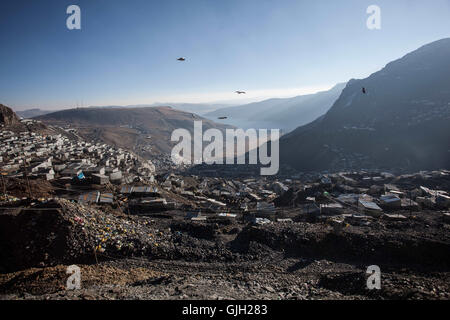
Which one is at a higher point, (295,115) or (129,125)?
(295,115)

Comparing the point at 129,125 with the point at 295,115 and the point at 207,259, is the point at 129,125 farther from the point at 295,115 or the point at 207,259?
the point at 207,259

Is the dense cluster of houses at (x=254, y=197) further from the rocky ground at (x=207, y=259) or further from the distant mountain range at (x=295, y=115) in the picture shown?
the distant mountain range at (x=295, y=115)

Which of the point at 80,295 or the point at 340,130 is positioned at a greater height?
the point at 340,130

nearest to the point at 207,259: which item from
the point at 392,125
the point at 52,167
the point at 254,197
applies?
the point at 254,197

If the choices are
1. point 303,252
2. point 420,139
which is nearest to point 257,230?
point 303,252

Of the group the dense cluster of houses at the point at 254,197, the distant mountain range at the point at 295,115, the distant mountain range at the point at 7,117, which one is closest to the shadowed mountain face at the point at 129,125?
the distant mountain range at the point at 7,117

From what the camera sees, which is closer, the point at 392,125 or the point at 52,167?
the point at 52,167
